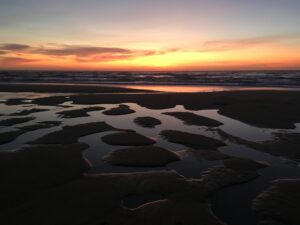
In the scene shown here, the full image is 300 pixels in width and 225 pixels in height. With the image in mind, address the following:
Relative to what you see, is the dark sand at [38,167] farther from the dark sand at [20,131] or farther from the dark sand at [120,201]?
the dark sand at [20,131]

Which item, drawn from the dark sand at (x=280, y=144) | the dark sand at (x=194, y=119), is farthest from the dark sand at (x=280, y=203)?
the dark sand at (x=194, y=119)

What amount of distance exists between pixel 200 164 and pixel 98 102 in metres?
20.1

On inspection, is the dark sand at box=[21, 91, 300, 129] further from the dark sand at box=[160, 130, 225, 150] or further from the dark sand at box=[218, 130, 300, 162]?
the dark sand at box=[160, 130, 225, 150]

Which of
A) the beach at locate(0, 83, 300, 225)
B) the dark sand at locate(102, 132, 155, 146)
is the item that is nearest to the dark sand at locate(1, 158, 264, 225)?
the beach at locate(0, 83, 300, 225)

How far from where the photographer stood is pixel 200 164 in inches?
455

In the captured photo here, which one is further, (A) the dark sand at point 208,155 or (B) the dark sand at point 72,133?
(B) the dark sand at point 72,133

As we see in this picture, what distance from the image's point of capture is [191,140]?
49.3 ft

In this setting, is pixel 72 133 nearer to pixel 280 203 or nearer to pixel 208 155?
pixel 208 155

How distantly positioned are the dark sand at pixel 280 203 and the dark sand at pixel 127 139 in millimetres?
6831

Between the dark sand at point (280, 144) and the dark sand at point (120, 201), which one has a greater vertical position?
the dark sand at point (120, 201)

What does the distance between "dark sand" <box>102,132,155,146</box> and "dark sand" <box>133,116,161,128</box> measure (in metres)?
2.87

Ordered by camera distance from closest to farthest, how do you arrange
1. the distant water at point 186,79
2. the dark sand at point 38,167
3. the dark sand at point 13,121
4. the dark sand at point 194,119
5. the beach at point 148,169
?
1. the beach at point 148,169
2. the dark sand at point 38,167
3. the dark sand at point 13,121
4. the dark sand at point 194,119
5. the distant water at point 186,79

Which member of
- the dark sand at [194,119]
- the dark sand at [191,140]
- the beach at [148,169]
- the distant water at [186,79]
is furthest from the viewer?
the distant water at [186,79]

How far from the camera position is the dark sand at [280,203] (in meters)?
7.45
